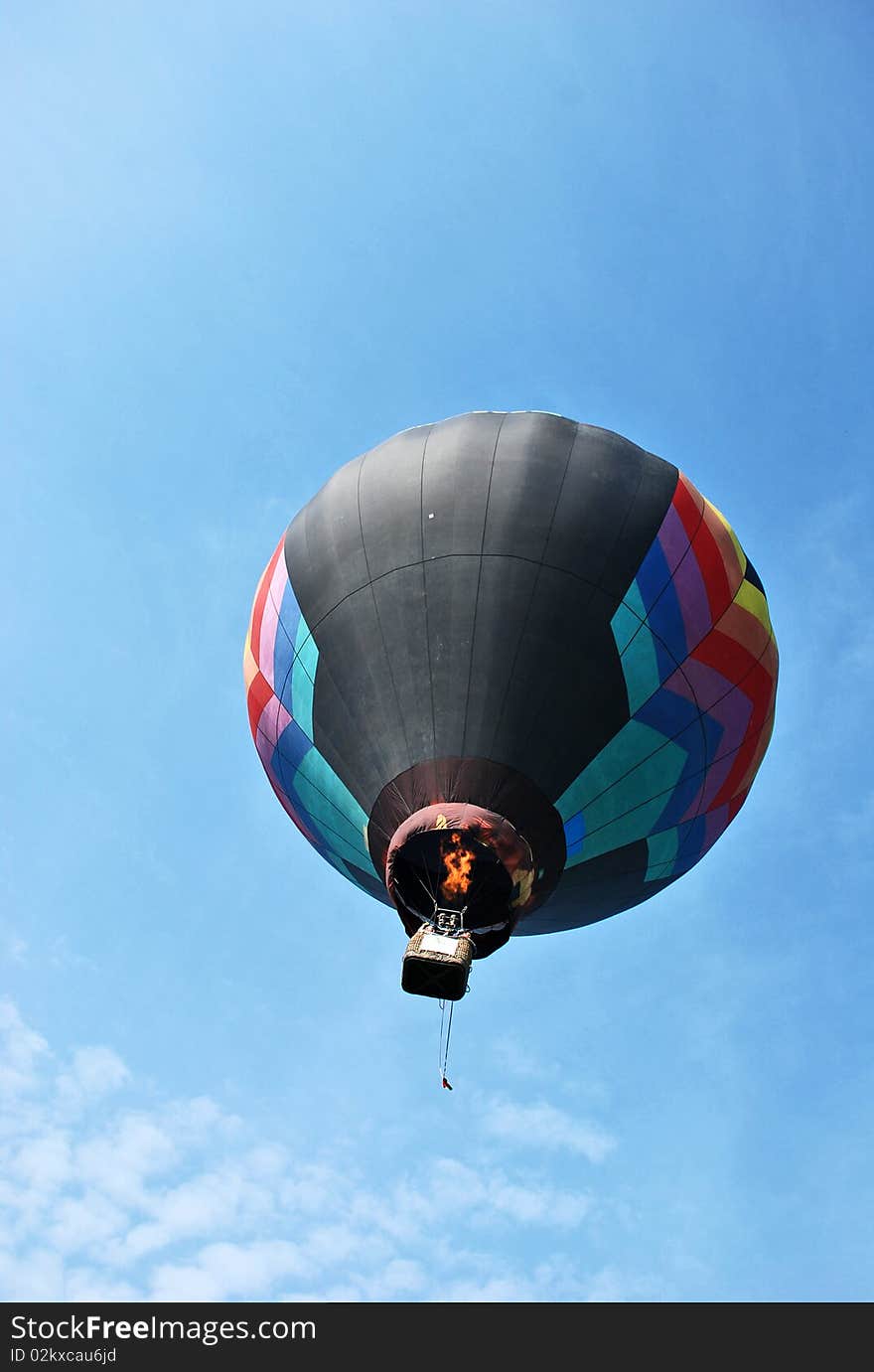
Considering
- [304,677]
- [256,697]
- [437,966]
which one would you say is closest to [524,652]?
[304,677]

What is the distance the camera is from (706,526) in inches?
472

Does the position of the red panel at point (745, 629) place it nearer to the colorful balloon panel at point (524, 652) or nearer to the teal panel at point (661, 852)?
the colorful balloon panel at point (524, 652)

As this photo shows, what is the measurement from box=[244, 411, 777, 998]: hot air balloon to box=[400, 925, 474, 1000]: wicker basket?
3 centimetres

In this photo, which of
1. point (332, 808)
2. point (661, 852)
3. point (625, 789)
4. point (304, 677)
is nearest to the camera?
point (625, 789)

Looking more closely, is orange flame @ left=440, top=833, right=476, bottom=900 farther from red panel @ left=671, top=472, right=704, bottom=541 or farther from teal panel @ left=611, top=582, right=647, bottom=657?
red panel @ left=671, top=472, right=704, bottom=541

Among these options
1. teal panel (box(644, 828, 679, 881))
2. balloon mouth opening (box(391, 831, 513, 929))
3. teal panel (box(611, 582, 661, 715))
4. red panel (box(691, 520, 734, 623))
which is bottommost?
balloon mouth opening (box(391, 831, 513, 929))

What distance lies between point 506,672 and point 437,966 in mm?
2665

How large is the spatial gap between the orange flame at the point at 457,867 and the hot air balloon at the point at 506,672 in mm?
20

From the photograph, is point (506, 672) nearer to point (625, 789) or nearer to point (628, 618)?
point (628, 618)

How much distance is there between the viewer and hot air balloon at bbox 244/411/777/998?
10.4m

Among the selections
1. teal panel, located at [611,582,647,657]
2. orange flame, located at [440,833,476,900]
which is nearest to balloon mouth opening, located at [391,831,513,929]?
orange flame, located at [440,833,476,900]

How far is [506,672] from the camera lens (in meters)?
10.6

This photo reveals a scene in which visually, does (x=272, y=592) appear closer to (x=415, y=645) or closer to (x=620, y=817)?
(x=415, y=645)

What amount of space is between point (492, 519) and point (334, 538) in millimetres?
1691
